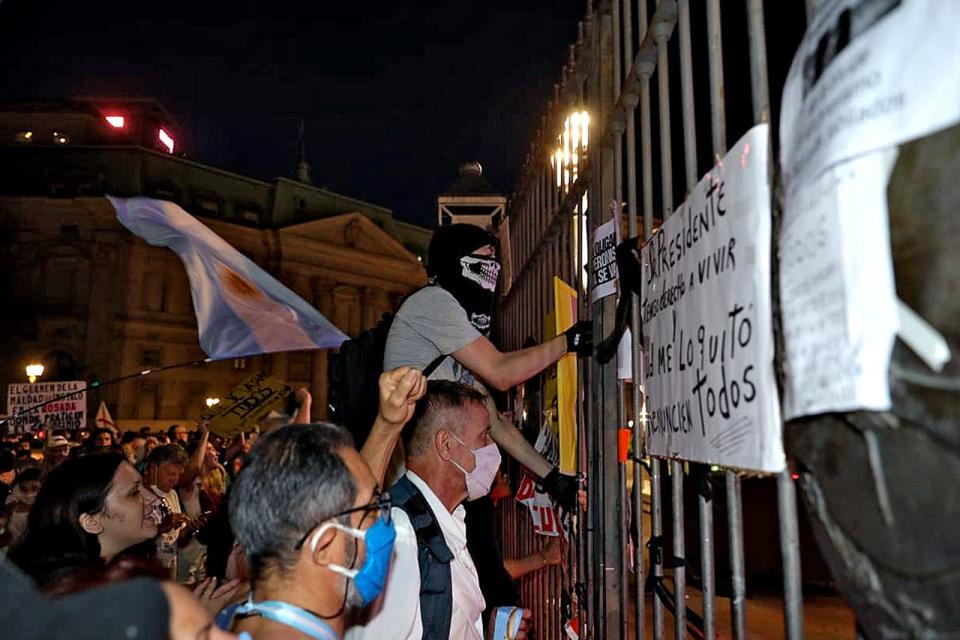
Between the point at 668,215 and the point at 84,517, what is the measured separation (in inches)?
136

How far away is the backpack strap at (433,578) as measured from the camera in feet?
10.5

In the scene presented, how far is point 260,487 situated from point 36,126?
53.1 metres

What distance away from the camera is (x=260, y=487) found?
7.51 feet

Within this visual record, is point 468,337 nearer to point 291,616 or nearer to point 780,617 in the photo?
point 291,616

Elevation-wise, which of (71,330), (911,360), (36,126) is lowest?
(911,360)

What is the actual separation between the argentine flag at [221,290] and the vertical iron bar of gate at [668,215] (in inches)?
141

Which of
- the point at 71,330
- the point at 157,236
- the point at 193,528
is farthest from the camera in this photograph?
the point at 71,330

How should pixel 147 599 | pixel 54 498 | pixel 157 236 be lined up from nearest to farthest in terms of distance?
pixel 147 599, pixel 54 498, pixel 157 236

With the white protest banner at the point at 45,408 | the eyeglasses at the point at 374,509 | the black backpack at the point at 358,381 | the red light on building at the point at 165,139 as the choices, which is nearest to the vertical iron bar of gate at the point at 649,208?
the eyeglasses at the point at 374,509

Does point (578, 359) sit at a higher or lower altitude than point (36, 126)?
lower

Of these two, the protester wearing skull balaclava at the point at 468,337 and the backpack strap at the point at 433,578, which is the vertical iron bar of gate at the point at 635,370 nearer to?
the protester wearing skull balaclava at the point at 468,337

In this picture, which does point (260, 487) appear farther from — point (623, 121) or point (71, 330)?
point (71, 330)

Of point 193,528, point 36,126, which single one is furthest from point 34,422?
point 36,126

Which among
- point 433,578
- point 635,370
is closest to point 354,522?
point 433,578
